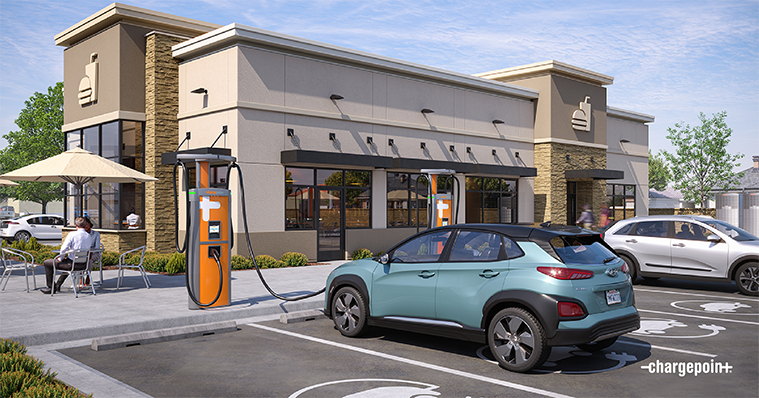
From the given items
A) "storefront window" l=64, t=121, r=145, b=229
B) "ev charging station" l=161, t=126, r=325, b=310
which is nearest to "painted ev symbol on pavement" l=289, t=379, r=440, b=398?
"ev charging station" l=161, t=126, r=325, b=310

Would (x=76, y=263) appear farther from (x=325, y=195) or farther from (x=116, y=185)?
(x=116, y=185)

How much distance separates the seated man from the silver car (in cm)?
1184

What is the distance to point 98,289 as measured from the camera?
12430mm

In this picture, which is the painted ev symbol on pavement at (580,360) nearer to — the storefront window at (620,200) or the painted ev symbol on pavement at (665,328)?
the painted ev symbol on pavement at (665,328)

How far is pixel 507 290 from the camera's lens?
22.1ft

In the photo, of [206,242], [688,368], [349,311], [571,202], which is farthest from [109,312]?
[571,202]

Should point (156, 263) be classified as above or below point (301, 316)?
above

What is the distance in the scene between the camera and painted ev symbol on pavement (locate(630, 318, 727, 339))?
8.49 m

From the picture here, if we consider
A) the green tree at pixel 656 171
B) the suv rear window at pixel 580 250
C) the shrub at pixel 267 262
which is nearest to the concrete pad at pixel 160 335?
the suv rear window at pixel 580 250

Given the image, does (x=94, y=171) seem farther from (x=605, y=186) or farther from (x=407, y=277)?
(x=605, y=186)

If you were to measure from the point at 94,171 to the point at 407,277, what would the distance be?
8.56m

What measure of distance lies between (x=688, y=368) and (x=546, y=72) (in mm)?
21413

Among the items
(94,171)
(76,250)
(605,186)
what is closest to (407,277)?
(76,250)

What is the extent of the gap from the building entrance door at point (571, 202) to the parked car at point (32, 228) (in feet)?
82.9
